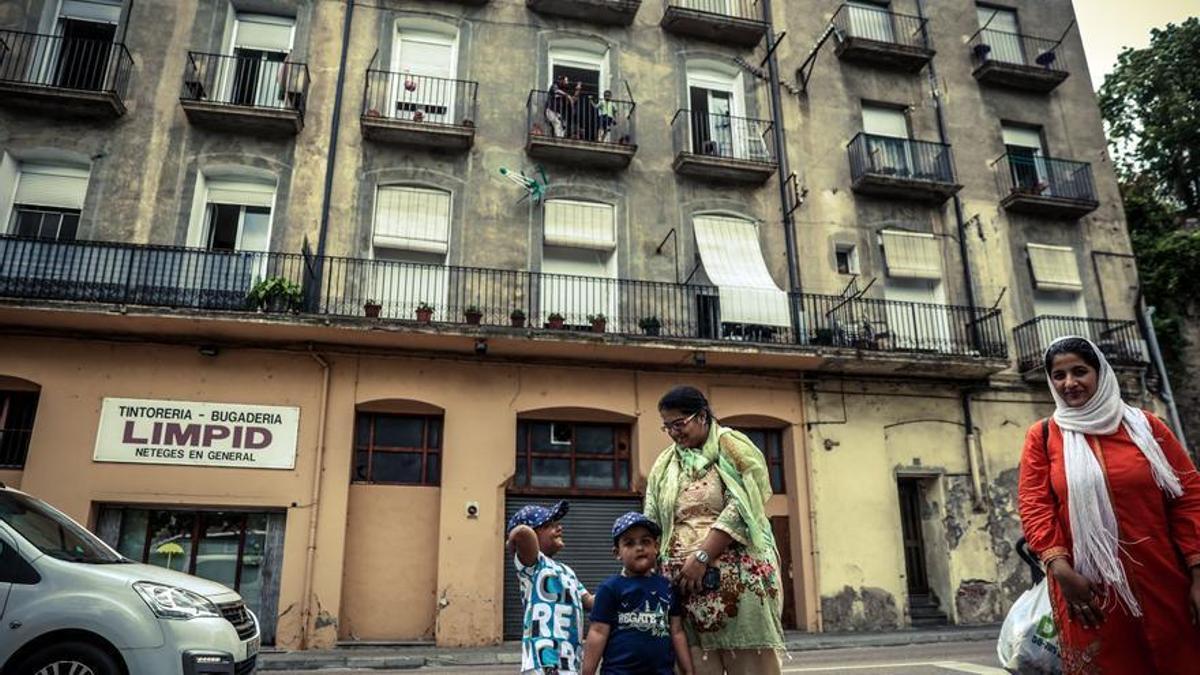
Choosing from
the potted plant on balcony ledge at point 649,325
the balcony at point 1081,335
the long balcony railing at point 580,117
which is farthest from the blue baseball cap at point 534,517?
the balcony at point 1081,335

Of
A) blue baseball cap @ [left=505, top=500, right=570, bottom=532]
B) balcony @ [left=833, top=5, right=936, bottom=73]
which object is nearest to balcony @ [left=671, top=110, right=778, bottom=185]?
balcony @ [left=833, top=5, right=936, bottom=73]

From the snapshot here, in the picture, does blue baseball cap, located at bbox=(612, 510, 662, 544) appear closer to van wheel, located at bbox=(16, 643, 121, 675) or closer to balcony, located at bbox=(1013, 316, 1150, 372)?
van wheel, located at bbox=(16, 643, 121, 675)

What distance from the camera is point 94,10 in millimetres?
14305

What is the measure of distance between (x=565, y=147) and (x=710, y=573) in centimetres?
1247

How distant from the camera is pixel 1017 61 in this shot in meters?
19.0

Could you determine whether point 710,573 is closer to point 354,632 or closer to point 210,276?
point 354,632

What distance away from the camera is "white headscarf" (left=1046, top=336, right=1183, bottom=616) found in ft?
9.87

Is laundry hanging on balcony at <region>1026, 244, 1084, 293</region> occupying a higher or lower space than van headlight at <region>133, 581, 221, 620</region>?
higher

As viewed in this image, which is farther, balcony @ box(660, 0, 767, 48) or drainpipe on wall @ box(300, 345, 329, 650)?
balcony @ box(660, 0, 767, 48)

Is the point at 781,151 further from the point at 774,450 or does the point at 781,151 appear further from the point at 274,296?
the point at 274,296

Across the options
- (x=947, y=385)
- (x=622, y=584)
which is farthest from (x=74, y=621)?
(x=947, y=385)

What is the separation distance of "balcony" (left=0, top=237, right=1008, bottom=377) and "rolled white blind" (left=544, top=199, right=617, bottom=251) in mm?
940

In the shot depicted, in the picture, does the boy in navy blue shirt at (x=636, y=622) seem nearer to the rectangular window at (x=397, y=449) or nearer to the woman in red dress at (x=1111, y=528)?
the woman in red dress at (x=1111, y=528)

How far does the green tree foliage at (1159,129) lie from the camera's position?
22.5 meters
